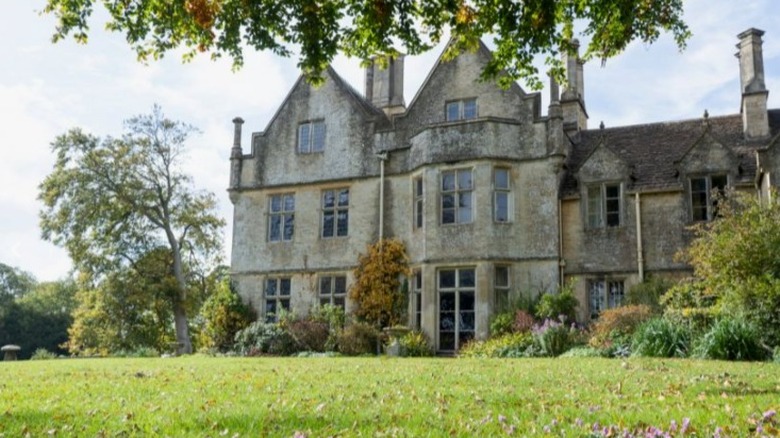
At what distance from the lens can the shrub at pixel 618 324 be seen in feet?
58.6

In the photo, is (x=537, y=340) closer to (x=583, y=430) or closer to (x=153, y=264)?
(x=583, y=430)

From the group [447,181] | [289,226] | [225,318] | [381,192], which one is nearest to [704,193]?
[447,181]

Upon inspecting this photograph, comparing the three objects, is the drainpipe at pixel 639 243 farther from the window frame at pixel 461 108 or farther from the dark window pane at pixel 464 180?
the window frame at pixel 461 108

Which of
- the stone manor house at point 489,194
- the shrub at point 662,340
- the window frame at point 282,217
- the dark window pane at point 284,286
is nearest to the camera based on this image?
the shrub at point 662,340

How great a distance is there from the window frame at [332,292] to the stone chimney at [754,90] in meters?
13.7

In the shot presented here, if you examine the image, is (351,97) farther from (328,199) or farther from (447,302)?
(447,302)

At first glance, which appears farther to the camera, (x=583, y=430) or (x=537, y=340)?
(x=537, y=340)

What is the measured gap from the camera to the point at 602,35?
9.59 metres

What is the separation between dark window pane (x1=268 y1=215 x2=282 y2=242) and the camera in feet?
85.1

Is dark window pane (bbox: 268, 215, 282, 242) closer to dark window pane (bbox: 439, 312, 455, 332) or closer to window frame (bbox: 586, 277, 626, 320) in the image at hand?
dark window pane (bbox: 439, 312, 455, 332)

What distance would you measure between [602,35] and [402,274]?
46.8ft

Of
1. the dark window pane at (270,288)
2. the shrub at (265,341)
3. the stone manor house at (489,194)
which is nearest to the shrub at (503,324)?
the stone manor house at (489,194)

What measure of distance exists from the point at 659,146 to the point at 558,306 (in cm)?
693

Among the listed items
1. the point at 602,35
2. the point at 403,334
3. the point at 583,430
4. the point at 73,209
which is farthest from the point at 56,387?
the point at 73,209
